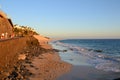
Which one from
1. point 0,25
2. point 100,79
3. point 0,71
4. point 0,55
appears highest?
point 0,25

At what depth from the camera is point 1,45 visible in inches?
667

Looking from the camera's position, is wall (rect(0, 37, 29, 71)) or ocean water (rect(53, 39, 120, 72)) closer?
wall (rect(0, 37, 29, 71))

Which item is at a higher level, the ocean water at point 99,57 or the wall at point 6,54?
the wall at point 6,54

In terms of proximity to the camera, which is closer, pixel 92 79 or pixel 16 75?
pixel 16 75

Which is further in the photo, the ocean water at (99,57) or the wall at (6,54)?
the ocean water at (99,57)

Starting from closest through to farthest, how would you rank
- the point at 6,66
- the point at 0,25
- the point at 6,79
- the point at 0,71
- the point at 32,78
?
the point at 6,79
the point at 0,71
the point at 32,78
the point at 6,66
the point at 0,25

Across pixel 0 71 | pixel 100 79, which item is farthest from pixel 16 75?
pixel 100 79

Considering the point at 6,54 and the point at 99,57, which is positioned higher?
the point at 6,54

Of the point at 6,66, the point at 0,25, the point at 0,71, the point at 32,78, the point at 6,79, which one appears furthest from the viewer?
the point at 0,25

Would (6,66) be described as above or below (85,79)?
above

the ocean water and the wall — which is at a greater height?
the wall

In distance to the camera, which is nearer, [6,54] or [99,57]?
[6,54]

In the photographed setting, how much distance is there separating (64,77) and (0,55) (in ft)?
17.4

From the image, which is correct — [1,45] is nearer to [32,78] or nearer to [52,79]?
[32,78]
